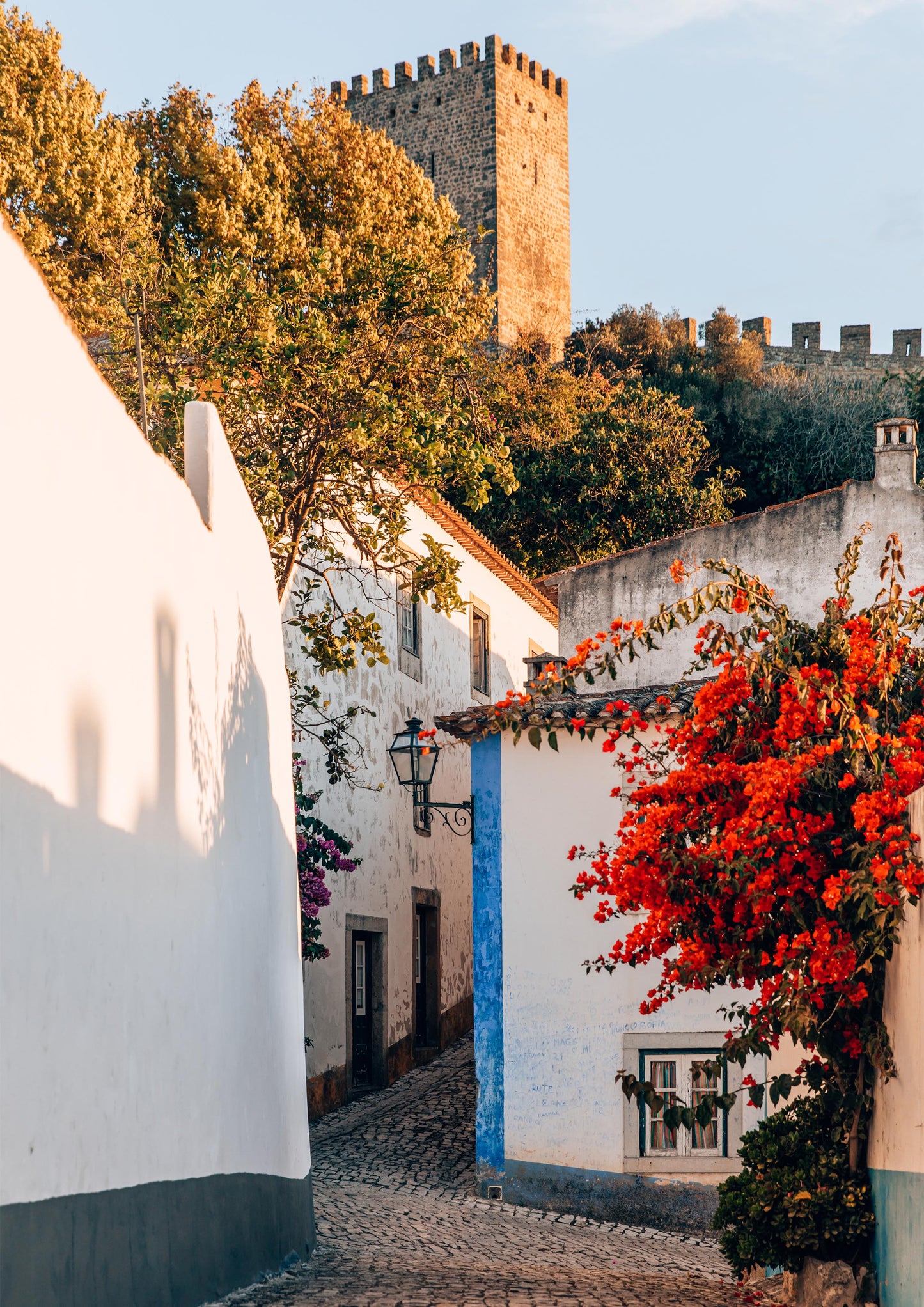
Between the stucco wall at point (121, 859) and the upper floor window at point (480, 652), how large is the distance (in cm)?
1210

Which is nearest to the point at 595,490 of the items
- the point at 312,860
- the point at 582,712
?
the point at 312,860

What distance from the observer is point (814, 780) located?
21.0 feet

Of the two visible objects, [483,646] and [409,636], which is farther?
[483,646]

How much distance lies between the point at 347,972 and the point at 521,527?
1398cm

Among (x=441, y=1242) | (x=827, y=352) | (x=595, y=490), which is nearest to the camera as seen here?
(x=441, y=1242)

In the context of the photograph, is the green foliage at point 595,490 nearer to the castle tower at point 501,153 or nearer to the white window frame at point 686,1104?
the castle tower at point 501,153

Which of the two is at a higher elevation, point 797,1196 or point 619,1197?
point 797,1196

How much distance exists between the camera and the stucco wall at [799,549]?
48.6 ft

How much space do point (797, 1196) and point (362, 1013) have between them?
Answer: 28.0 ft

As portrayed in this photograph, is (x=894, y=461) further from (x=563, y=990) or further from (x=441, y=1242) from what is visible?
(x=441, y=1242)

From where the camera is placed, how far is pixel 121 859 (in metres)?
4.84

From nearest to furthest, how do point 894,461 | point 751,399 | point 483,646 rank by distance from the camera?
point 894,461 < point 483,646 < point 751,399

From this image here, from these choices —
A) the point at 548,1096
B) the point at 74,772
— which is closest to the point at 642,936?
the point at 74,772

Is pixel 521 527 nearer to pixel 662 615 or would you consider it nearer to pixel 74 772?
pixel 662 615
